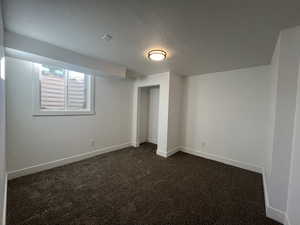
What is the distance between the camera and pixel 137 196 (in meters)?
1.97

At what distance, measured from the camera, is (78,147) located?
3.17 metres

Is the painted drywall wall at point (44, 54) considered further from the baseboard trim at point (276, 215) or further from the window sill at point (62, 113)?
the baseboard trim at point (276, 215)

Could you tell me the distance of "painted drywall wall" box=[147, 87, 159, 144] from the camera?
4.78 m

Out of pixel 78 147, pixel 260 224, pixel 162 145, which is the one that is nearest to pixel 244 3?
pixel 260 224

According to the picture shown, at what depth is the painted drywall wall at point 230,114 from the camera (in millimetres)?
2785

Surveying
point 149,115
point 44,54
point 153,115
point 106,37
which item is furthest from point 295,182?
point 149,115

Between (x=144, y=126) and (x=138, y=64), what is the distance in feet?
8.40

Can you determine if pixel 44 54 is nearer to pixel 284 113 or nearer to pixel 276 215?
pixel 284 113

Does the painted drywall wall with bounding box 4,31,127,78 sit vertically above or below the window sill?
above

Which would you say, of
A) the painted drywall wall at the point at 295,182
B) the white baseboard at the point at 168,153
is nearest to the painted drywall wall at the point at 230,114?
the white baseboard at the point at 168,153

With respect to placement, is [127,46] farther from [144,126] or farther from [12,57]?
[144,126]

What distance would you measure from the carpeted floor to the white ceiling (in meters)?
2.31

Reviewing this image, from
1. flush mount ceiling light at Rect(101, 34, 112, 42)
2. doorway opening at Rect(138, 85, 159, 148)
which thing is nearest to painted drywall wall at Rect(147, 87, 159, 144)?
doorway opening at Rect(138, 85, 159, 148)

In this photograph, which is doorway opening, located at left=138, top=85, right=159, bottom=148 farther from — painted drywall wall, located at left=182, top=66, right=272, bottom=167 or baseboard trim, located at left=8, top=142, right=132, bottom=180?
baseboard trim, located at left=8, top=142, right=132, bottom=180
